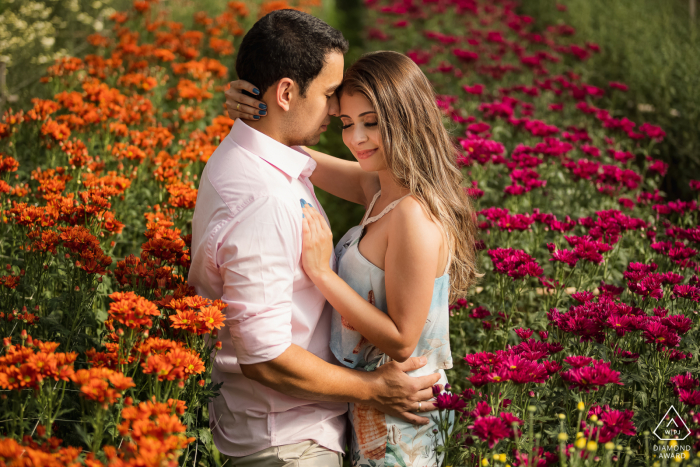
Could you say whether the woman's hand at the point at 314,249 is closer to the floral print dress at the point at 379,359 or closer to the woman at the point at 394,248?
the woman at the point at 394,248

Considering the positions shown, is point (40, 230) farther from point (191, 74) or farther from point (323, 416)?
point (191, 74)

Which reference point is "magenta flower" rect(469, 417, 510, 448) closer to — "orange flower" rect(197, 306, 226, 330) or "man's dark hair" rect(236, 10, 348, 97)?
"orange flower" rect(197, 306, 226, 330)

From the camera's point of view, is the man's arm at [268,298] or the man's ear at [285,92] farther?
the man's ear at [285,92]

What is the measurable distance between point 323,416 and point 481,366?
630 mm

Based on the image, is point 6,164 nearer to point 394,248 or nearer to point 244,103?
point 244,103

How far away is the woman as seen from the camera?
1939 millimetres

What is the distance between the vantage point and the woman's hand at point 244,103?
2.06 m

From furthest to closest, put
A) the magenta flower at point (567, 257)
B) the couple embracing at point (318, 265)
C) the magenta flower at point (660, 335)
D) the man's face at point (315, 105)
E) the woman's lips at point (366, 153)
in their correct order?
1. the magenta flower at point (567, 257)
2. the woman's lips at point (366, 153)
3. the man's face at point (315, 105)
4. the magenta flower at point (660, 335)
5. the couple embracing at point (318, 265)

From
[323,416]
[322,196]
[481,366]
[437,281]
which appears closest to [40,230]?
[323,416]

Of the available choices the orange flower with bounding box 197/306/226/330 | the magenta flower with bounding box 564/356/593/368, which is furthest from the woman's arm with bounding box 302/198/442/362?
the magenta flower with bounding box 564/356/593/368

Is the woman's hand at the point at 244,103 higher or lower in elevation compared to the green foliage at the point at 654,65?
higher

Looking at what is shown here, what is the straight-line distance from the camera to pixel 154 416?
1383mm

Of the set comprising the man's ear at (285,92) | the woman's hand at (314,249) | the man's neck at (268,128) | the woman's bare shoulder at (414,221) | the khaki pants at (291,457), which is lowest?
the khaki pants at (291,457)

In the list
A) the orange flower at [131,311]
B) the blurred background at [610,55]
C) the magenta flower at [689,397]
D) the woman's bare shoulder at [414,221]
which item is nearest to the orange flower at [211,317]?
the orange flower at [131,311]
